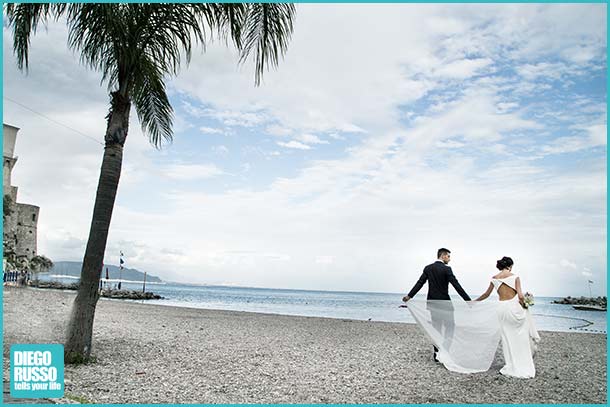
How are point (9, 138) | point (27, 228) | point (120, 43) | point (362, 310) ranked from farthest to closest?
point (362, 310) → point (27, 228) → point (9, 138) → point (120, 43)

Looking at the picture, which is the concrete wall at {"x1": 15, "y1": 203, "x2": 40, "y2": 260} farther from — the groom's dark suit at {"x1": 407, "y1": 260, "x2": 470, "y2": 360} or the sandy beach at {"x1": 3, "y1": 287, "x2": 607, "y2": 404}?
the groom's dark suit at {"x1": 407, "y1": 260, "x2": 470, "y2": 360}

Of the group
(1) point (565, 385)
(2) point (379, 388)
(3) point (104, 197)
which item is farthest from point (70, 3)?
(1) point (565, 385)

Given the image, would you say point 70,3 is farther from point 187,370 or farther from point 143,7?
point 187,370

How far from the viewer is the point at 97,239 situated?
8188mm

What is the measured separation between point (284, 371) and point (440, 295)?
11.3 ft

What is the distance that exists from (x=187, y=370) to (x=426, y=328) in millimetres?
4609

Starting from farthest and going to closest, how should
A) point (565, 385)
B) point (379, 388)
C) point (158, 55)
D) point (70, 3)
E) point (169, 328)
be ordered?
point (169, 328), point (158, 55), point (70, 3), point (565, 385), point (379, 388)

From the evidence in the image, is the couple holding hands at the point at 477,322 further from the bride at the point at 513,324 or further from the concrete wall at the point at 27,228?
the concrete wall at the point at 27,228

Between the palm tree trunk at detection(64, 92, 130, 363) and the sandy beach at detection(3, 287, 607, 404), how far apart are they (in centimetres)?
Answer: 46

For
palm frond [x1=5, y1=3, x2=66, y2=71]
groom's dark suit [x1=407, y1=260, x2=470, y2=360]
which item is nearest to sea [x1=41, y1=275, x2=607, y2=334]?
groom's dark suit [x1=407, y1=260, x2=470, y2=360]

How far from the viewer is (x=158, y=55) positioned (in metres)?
9.10

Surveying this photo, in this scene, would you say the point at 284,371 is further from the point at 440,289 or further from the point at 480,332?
the point at 480,332

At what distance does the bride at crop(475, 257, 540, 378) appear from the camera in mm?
8473

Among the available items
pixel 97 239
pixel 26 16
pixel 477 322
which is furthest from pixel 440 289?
pixel 26 16
